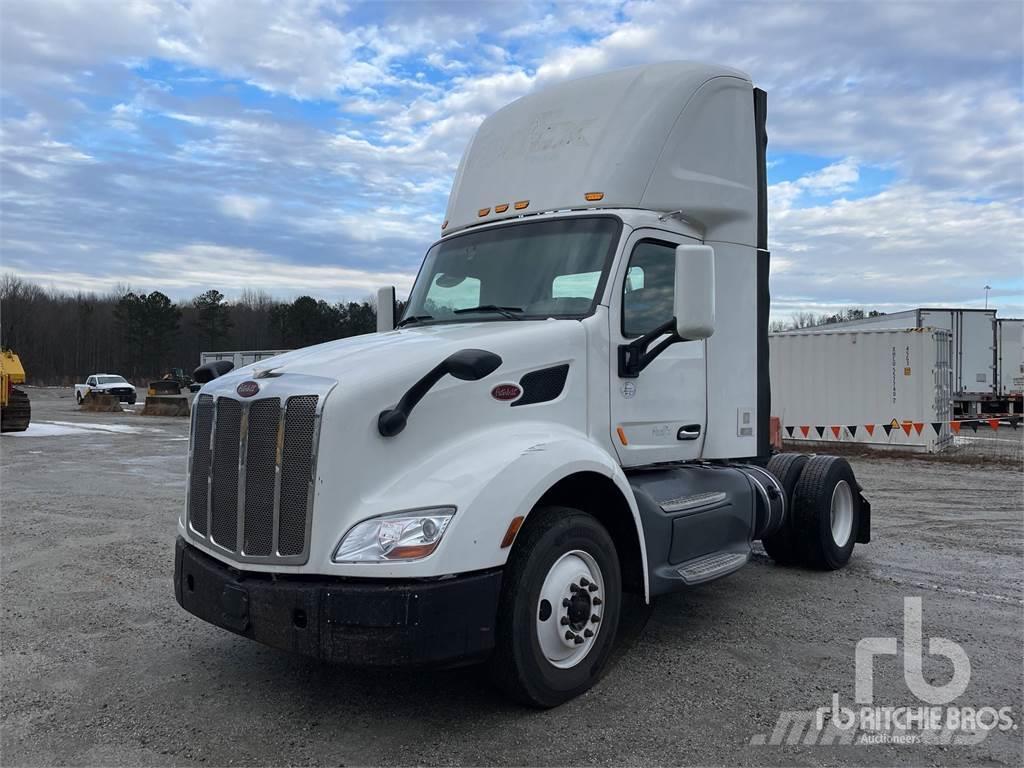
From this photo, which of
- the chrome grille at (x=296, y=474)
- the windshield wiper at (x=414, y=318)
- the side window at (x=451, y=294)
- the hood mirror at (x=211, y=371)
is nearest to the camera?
the chrome grille at (x=296, y=474)

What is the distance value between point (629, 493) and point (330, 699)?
6.64 ft

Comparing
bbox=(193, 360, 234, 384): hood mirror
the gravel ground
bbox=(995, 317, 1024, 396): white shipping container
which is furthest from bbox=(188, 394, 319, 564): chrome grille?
bbox=(995, 317, 1024, 396): white shipping container

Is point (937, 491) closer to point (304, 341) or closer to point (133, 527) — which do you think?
point (133, 527)

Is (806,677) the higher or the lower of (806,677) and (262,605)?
the lower

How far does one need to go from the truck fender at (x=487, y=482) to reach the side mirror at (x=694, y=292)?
1.06 m

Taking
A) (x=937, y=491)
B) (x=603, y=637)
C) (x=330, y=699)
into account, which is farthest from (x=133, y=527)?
(x=937, y=491)

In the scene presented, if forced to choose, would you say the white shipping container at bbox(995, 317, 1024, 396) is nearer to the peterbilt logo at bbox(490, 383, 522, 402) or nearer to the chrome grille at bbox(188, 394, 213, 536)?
the peterbilt logo at bbox(490, 383, 522, 402)

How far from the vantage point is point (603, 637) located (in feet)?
14.5

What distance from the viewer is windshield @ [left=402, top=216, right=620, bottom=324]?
5.03 metres

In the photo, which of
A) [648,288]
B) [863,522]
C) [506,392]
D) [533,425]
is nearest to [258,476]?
[506,392]

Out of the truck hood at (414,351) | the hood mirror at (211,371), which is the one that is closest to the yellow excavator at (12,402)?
the hood mirror at (211,371)

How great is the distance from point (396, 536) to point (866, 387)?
54.1ft

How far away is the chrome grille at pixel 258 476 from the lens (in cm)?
383

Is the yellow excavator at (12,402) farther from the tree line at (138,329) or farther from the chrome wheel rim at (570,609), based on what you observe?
the tree line at (138,329)
